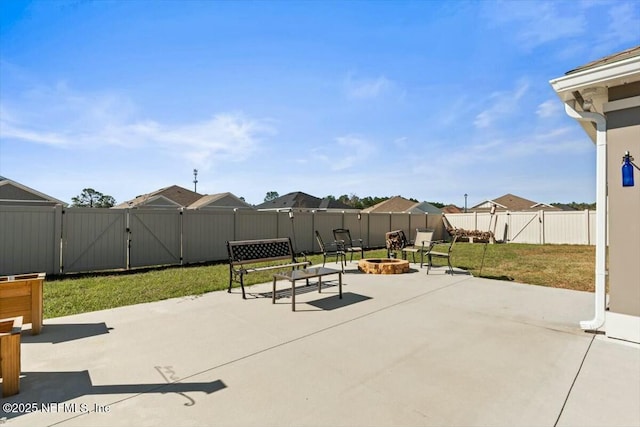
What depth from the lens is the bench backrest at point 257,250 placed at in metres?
5.99

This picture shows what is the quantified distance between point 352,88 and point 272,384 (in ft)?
32.1

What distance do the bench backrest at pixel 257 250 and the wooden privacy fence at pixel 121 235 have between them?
471cm

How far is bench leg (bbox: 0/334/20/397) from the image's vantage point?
90.1 inches

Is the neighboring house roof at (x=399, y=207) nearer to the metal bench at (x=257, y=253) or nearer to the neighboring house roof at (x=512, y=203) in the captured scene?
the neighboring house roof at (x=512, y=203)

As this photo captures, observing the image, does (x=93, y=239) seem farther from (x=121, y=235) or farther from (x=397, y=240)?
(x=397, y=240)

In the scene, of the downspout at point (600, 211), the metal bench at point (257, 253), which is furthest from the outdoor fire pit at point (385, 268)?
the downspout at point (600, 211)

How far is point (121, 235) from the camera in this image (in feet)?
29.7

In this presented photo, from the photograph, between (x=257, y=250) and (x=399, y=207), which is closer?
(x=257, y=250)

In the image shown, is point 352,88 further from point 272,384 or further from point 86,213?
point 272,384

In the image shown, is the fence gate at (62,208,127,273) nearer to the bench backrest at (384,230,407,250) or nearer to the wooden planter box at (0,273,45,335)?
the wooden planter box at (0,273,45,335)

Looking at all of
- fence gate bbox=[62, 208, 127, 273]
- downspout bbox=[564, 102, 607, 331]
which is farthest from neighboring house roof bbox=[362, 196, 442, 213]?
downspout bbox=[564, 102, 607, 331]

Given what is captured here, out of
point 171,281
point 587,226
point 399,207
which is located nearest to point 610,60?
point 171,281

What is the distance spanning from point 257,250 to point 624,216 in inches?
226

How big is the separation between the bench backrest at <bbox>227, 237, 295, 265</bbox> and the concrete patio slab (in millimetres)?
1373
